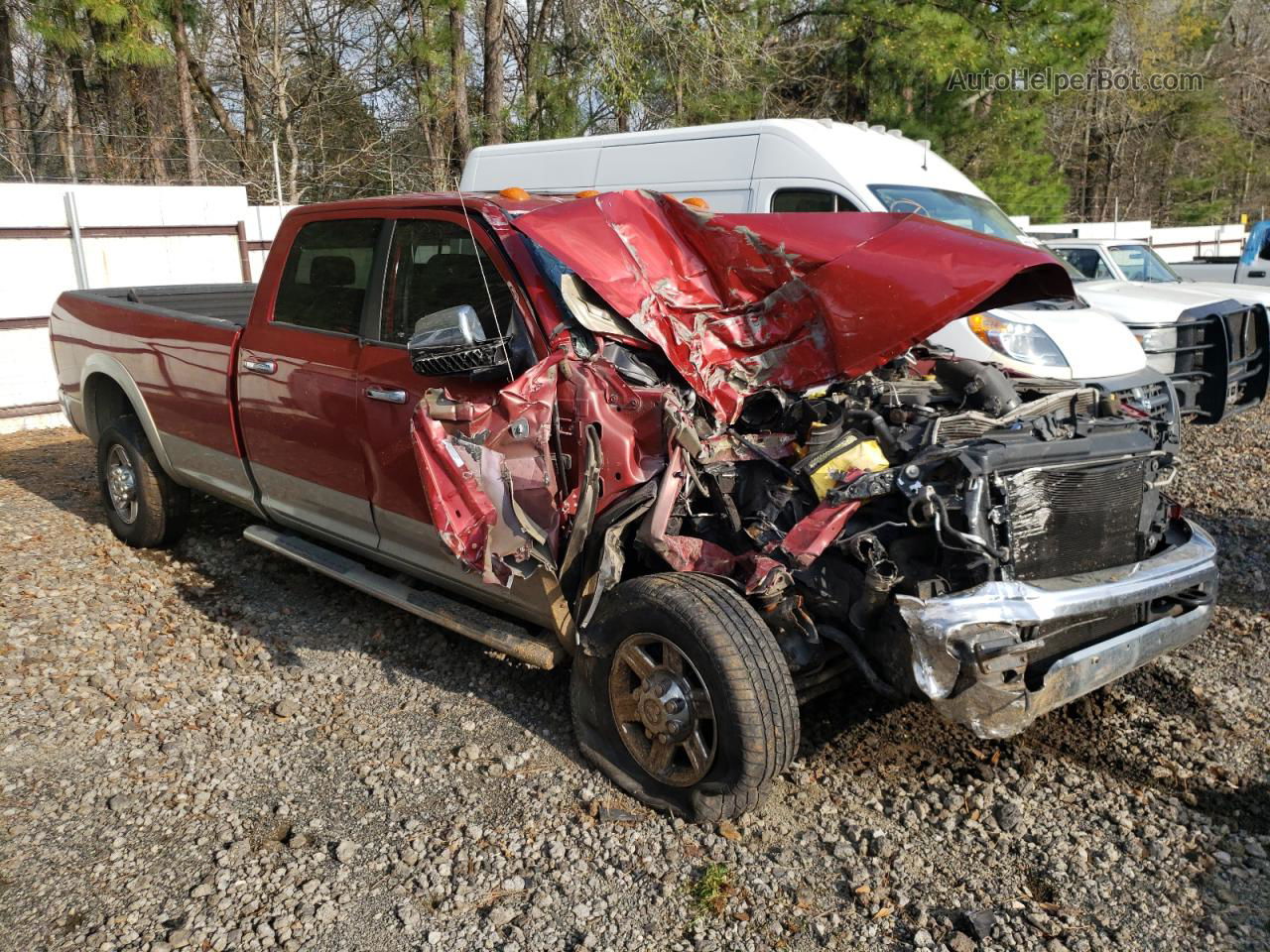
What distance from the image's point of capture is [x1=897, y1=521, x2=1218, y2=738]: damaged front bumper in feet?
9.83

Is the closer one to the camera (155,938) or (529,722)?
(155,938)

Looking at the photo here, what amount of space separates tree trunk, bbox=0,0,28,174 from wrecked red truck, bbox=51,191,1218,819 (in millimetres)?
14900

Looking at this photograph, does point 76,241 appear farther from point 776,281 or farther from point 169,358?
point 776,281

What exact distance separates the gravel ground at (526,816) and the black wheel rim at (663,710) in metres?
0.19

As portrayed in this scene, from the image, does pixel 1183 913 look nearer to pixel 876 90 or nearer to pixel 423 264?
pixel 423 264

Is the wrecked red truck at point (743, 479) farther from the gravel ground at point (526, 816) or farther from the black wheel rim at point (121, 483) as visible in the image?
the black wheel rim at point (121, 483)

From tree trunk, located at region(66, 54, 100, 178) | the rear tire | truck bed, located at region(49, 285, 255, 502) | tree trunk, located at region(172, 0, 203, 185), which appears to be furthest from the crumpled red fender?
tree trunk, located at region(66, 54, 100, 178)

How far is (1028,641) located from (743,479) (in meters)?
1.05

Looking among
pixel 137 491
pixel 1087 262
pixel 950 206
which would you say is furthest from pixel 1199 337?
pixel 137 491

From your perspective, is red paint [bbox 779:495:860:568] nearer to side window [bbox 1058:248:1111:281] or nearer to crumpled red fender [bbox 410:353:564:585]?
crumpled red fender [bbox 410:353:564:585]

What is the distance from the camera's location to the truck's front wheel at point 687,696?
3.14 m

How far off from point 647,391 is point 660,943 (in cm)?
170

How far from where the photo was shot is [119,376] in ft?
19.7

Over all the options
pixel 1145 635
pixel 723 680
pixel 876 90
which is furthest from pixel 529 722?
pixel 876 90
